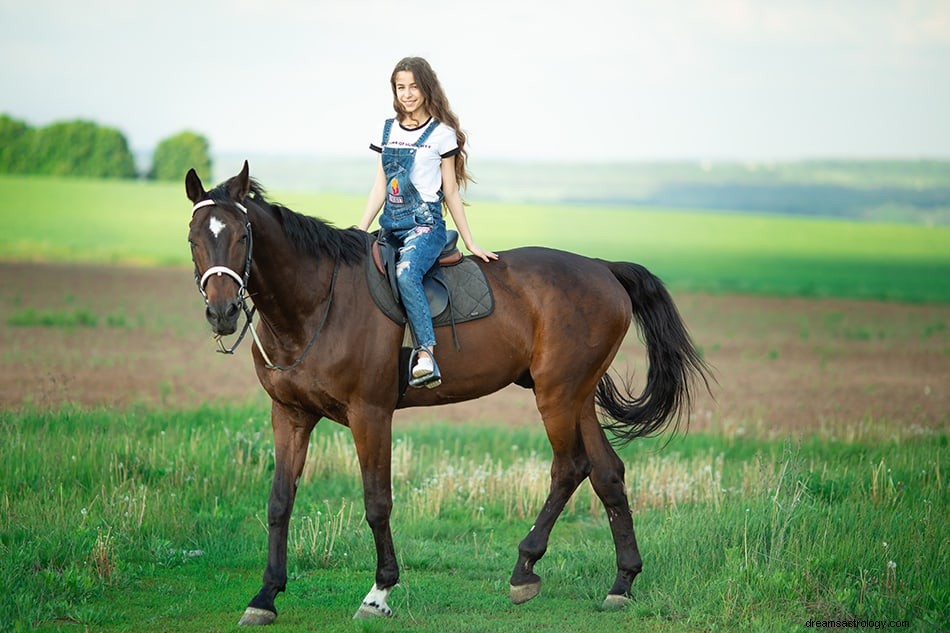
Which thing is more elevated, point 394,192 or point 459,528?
point 394,192

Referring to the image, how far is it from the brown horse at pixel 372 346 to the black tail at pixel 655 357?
4 centimetres

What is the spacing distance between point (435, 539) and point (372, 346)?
2892 millimetres

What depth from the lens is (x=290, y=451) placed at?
7.06 meters

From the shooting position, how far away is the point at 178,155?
82.9 m

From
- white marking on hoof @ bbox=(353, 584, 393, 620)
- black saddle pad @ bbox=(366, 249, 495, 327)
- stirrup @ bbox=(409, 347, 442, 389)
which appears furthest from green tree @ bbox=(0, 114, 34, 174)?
white marking on hoof @ bbox=(353, 584, 393, 620)

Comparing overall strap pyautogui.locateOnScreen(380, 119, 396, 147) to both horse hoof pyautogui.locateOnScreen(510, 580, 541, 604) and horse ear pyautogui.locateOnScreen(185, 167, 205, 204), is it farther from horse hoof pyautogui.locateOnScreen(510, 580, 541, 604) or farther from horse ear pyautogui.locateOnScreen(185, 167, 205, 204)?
horse hoof pyautogui.locateOnScreen(510, 580, 541, 604)

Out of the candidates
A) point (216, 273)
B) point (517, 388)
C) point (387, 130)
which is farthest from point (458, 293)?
point (517, 388)

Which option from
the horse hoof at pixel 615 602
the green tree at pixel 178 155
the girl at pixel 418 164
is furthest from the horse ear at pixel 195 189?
the green tree at pixel 178 155

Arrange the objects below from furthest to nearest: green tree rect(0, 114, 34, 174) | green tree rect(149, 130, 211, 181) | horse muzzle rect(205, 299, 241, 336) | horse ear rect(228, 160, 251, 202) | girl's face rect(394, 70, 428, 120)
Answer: green tree rect(149, 130, 211, 181), green tree rect(0, 114, 34, 174), girl's face rect(394, 70, 428, 120), horse ear rect(228, 160, 251, 202), horse muzzle rect(205, 299, 241, 336)

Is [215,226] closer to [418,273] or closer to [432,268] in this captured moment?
[418,273]

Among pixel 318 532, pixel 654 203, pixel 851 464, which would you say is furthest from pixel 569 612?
pixel 654 203

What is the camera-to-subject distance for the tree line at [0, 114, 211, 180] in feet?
252

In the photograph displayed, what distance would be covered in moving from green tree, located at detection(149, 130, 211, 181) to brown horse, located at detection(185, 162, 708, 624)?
7319 centimetres

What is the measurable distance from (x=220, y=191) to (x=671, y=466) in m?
7.05
